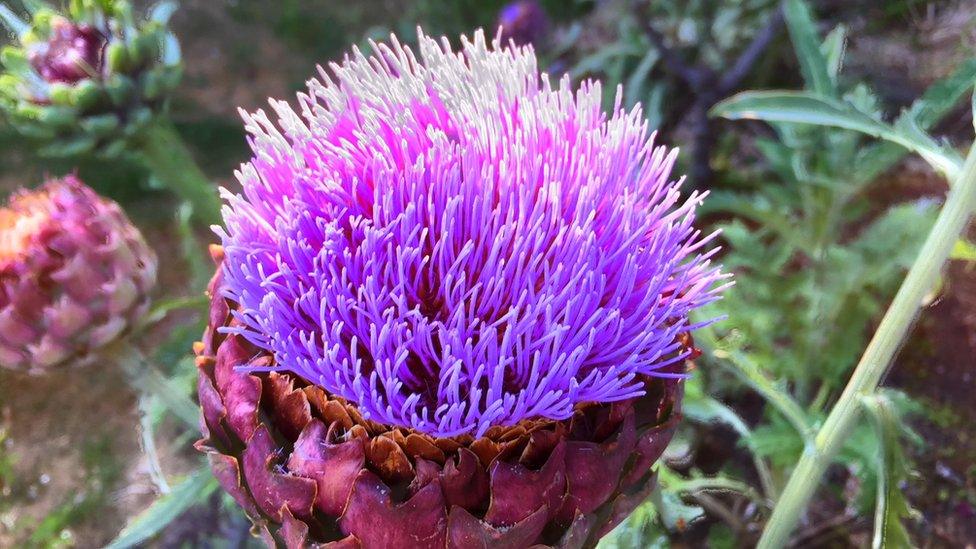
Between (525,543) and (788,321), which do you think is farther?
(788,321)

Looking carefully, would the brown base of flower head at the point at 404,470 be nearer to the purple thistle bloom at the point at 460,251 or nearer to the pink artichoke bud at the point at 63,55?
the purple thistle bloom at the point at 460,251

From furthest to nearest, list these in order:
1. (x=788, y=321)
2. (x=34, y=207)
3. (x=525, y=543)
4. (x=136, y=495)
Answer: (x=136, y=495) → (x=788, y=321) → (x=34, y=207) → (x=525, y=543)

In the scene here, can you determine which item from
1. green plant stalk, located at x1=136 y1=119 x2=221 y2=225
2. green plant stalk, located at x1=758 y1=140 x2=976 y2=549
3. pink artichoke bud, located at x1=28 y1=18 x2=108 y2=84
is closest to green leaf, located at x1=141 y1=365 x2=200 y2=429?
green plant stalk, located at x1=136 y1=119 x2=221 y2=225

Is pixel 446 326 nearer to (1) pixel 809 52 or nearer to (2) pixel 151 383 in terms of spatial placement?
(2) pixel 151 383

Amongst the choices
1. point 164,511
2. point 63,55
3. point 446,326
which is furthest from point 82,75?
point 446,326

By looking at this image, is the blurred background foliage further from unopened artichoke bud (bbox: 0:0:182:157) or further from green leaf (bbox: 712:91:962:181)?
unopened artichoke bud (bbox: 0:0:182:157)

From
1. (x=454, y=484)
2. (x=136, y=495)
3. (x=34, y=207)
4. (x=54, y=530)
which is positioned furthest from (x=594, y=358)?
(x=136, y=495)

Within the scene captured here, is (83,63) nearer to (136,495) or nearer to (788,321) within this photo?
(136,495)

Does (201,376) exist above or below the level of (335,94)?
below
